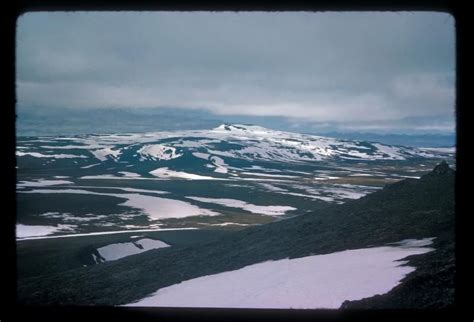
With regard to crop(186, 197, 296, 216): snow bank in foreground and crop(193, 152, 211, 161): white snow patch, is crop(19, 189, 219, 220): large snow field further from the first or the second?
crop(193, 152, 211, 161): white snow patch

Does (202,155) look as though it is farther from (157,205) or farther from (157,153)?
(157,205)

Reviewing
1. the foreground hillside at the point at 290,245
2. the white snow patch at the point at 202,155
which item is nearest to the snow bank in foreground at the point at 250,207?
the foreground hillside at the point at 290,245

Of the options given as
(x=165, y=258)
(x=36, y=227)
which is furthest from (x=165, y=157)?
(x=165, y=258)

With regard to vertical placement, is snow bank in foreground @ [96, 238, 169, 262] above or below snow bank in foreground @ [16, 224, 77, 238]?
above

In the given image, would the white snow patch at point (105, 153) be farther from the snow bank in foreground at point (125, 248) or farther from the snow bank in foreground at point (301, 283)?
the snow bank in foreground at point (301, 283)

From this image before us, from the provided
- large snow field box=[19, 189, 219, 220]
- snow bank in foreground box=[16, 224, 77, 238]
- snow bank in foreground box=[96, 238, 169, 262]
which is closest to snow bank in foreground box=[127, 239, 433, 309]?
snow bank in foreground box=[96, 238, 169, 262]

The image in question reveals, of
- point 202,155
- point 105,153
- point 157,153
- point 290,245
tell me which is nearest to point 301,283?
point 290,245
